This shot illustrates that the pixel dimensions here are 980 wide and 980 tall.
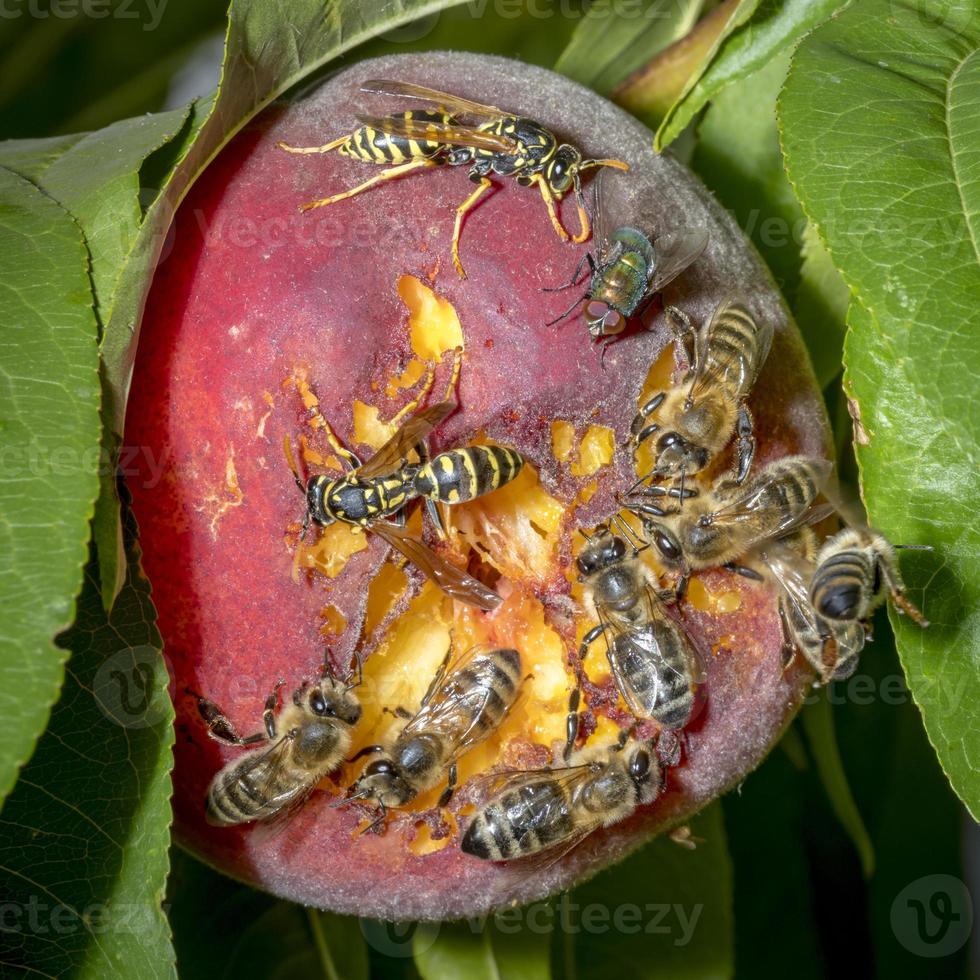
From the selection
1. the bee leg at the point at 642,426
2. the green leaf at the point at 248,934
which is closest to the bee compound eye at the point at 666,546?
the bee leg at the point at 642,426

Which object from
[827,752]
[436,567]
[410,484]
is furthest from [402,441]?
[827,752]

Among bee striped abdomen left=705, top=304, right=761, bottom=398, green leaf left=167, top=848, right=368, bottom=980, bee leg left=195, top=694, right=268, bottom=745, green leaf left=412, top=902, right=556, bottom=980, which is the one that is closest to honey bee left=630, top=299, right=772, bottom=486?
bee striped abdomen left=705, top=304, right=761, bottom=398

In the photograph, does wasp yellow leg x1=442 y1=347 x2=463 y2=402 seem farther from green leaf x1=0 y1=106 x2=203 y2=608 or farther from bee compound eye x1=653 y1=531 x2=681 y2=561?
green leaf x1=0 y1=106 x2=203 y2=608

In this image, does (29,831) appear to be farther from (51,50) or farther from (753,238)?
(51,50)

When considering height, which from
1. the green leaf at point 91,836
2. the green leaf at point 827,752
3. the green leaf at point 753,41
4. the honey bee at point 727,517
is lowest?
the green leaf at point 827,752

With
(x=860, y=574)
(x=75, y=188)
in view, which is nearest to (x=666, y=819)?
(x=860, y=574)

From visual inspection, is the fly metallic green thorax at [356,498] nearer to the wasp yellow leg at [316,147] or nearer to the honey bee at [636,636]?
the honey bee at [636,636]
